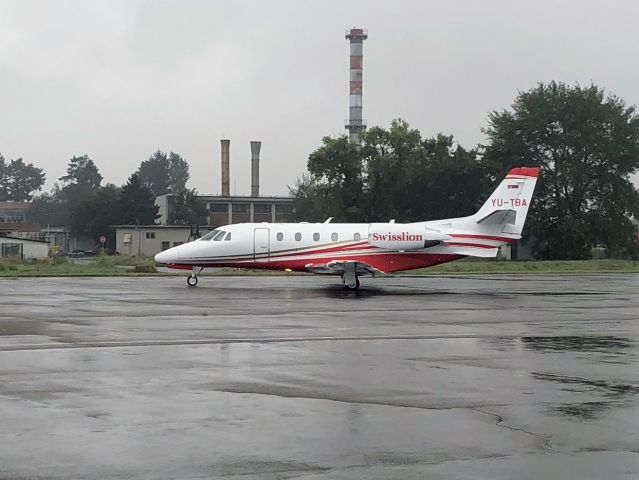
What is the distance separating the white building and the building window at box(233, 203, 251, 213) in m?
36.4

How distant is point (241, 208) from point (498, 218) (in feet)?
275

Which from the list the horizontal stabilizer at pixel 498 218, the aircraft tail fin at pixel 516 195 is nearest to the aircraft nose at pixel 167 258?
the horizontal stabilizer at pixel 498 218

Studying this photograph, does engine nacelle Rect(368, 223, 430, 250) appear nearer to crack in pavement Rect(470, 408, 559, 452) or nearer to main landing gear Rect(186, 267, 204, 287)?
main landing gear Rect(186, 267, 204, 287)

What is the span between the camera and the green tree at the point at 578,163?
8544cm

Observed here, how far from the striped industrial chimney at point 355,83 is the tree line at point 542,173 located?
16081mm

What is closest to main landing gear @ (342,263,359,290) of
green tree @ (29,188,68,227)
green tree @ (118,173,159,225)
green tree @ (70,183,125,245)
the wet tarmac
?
the wet tarmac

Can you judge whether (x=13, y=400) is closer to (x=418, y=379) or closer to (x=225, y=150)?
(x=418, y=379)

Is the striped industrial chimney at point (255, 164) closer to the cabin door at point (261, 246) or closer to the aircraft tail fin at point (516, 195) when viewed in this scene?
the aircraft tail fin at point (516, 195)

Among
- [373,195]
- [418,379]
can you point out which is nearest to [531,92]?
[373,195]

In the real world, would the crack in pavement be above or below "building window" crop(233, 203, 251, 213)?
below

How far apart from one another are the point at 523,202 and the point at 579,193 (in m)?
50.0

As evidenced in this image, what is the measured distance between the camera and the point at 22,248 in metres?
83.4

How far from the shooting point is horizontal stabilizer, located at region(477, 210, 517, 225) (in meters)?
37.5

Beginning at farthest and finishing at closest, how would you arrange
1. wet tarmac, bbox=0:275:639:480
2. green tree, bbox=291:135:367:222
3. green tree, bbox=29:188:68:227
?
green tree, bbox=29:188:68:227
green tree, bbox=291:135:367:222
wet tarmac, bbox=0:275:639:480
